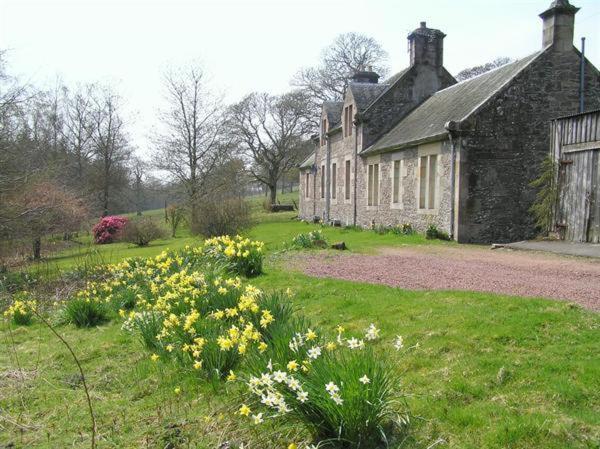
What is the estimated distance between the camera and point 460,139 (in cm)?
1539

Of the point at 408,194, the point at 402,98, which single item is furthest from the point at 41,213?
the point at 402,98

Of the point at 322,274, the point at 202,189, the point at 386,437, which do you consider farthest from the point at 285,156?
the point at 386,437

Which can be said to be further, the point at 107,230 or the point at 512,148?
the point at 107,230

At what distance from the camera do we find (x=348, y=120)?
86.1ft

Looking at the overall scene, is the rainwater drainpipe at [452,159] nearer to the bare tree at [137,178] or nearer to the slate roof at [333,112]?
the slate roof at [333,112]

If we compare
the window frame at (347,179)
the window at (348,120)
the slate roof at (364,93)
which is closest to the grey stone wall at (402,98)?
the slate roof at (364,93)

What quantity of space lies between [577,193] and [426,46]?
12022mm

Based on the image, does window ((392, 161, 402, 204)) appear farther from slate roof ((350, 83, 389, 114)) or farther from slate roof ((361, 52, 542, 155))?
slate roof ((350, 83, 389, 114))

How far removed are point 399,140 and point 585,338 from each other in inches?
623

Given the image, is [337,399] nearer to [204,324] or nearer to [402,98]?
[204,324]

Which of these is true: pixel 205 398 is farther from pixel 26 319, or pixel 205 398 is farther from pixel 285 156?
pixel 285 156

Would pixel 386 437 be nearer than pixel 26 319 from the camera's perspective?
Yes

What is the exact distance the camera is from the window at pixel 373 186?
74.8 ft

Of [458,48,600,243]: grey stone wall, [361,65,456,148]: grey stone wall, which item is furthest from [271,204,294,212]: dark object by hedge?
[458,48,600,243]: grey stone wall
